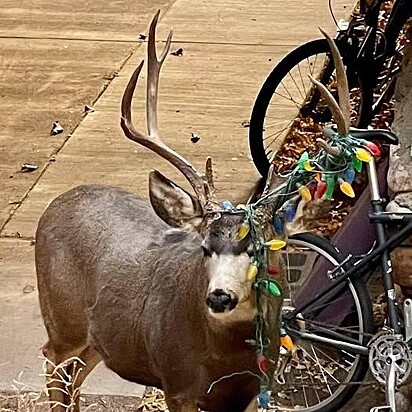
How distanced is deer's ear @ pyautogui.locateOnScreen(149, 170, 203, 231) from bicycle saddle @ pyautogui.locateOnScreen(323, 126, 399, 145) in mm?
532

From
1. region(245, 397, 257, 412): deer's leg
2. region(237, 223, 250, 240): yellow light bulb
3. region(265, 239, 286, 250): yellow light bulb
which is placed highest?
region(237, 223, 250, 240): yellow light bulb

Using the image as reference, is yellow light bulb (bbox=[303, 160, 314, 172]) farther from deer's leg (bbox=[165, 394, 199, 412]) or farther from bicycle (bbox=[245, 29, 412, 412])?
deer's leg (bbox=[165, 394, 199, 412])

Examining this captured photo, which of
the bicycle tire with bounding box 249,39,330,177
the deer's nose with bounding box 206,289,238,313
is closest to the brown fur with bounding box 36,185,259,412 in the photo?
the deer's nose with bounding box 206,289,238,313

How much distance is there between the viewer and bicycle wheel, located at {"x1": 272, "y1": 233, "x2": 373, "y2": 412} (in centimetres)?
523

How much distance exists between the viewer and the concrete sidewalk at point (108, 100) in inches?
274

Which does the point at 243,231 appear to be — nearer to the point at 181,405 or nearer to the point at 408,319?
the point at 181,405

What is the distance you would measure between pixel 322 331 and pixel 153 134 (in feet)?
3.99

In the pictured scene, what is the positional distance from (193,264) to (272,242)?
47 cm

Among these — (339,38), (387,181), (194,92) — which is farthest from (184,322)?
(194,92)

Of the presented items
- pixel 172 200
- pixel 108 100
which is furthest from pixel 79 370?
pixel 108 100

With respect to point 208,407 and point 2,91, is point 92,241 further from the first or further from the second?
point 2,91

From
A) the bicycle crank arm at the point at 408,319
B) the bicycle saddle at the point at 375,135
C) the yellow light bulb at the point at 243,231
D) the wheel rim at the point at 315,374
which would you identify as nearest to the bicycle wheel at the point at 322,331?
the wheel rim at the point at 315,374

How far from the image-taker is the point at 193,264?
177 inches

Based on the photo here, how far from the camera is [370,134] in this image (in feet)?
16.2
